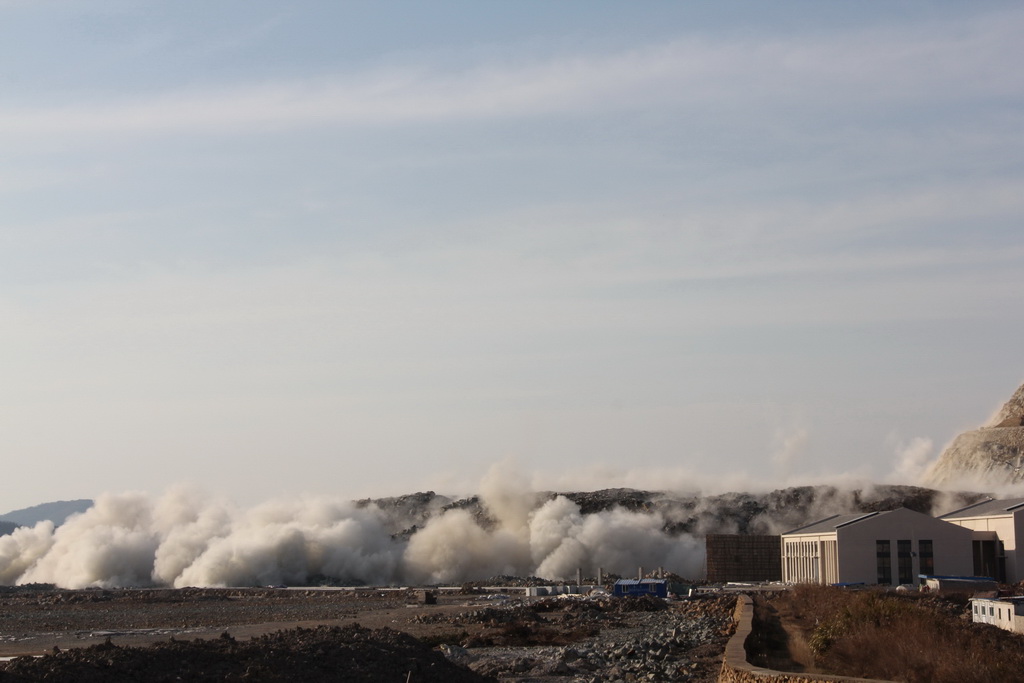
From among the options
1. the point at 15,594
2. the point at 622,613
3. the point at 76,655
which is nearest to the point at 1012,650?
the point at 76,655

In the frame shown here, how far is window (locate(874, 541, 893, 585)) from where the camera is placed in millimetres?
69875

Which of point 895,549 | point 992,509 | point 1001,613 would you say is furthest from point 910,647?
point 992,509

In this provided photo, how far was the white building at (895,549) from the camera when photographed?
2739 inches

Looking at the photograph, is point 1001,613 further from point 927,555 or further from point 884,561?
point 927,555

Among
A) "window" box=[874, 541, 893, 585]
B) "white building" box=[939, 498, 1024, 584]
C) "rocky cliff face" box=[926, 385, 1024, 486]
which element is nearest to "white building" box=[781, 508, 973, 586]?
"window" box=[874, 541, 893, 585]

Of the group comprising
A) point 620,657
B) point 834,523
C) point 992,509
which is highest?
point 992,509

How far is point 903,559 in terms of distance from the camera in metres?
70.8

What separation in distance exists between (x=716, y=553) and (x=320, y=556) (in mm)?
34336

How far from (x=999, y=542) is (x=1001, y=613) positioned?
110ft

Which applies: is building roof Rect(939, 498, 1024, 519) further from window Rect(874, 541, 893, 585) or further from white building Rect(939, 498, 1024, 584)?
window Rect(874, 541, 893, 585)

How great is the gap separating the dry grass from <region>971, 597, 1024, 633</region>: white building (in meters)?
3.87

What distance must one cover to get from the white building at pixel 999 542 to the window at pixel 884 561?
16.1 feet

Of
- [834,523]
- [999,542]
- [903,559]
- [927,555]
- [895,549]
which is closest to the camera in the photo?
[927,555]

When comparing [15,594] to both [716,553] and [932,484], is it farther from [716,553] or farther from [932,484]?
[932,484]
